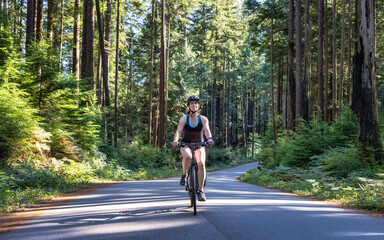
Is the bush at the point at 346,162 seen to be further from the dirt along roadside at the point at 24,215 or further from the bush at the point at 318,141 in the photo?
the dirt along roadside at the point at 24,215

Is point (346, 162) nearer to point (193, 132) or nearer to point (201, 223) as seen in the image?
point (193, 132)

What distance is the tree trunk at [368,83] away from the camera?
1063cm

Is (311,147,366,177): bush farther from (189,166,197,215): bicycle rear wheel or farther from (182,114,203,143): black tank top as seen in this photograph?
(189,166,197,215): bicycle rear wheel

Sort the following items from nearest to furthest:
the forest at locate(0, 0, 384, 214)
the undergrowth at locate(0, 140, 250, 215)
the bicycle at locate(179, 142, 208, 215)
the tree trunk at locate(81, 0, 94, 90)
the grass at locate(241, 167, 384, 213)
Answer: the bicycle at locate(179, 142, 208, 215), the grass at locate(241, 167, 384, 213), the undergrowth at locate(0, 140, 250, 215), the forest at locate(0, 0, 384, 214), the tree trunk at locate(81, 0, 94, 90)

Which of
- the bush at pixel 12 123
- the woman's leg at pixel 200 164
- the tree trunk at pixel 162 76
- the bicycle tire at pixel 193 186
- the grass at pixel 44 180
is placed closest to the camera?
the bicycle tire at pixel 193 186

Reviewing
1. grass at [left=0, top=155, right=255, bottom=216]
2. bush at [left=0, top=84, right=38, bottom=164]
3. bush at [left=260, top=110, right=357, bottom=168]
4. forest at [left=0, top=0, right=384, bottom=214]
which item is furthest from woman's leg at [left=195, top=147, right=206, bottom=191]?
bush at [left=260, top=110, right=357, bottom=168]

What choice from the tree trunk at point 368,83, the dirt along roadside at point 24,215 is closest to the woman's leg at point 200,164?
the dirt along roadside at point 24,215

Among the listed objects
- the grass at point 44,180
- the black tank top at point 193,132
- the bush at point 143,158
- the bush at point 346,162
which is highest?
the black tank top at point 193,132

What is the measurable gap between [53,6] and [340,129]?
22.6m

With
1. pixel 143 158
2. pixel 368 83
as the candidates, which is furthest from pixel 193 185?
pixel 143 158

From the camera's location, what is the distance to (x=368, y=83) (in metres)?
10.7

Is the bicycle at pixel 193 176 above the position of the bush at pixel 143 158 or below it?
above

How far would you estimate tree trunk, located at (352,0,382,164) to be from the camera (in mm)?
10633

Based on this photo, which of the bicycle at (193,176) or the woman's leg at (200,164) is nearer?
the bicycle at (193,176)
